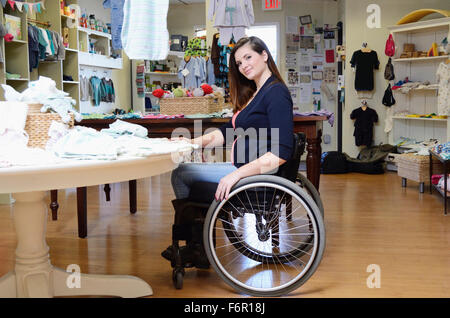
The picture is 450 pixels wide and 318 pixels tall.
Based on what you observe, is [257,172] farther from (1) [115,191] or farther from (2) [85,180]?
(1) [115,191]

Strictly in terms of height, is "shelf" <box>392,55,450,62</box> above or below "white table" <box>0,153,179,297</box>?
above

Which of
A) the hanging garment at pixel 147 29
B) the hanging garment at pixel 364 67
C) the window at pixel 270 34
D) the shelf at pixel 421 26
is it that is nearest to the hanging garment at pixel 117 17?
the hanging garment at pixel 147 29

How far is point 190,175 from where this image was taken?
7.39ft

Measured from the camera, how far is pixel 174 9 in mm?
8922

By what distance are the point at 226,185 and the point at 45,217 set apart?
2.43 ft

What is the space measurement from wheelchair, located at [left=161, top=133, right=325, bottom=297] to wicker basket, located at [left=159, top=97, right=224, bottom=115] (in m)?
1.33

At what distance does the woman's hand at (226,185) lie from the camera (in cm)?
203

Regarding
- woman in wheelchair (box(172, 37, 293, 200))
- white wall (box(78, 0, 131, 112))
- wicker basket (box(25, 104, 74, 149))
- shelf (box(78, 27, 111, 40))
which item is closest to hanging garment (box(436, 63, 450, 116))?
woman in wheelchair (box(172, 37, 293, 200))

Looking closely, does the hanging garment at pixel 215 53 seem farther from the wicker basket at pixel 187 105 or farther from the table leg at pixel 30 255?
the table leg at pixel 30 255

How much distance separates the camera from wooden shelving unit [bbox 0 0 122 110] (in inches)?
195

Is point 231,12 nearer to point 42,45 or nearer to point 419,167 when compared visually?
point 42,45

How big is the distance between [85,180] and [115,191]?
3376mm

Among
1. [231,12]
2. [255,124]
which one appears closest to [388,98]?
[231,12]

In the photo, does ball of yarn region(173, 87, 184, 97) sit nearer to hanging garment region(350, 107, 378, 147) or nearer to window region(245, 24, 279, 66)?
hanging garment region(350, 107, 378, 147)
